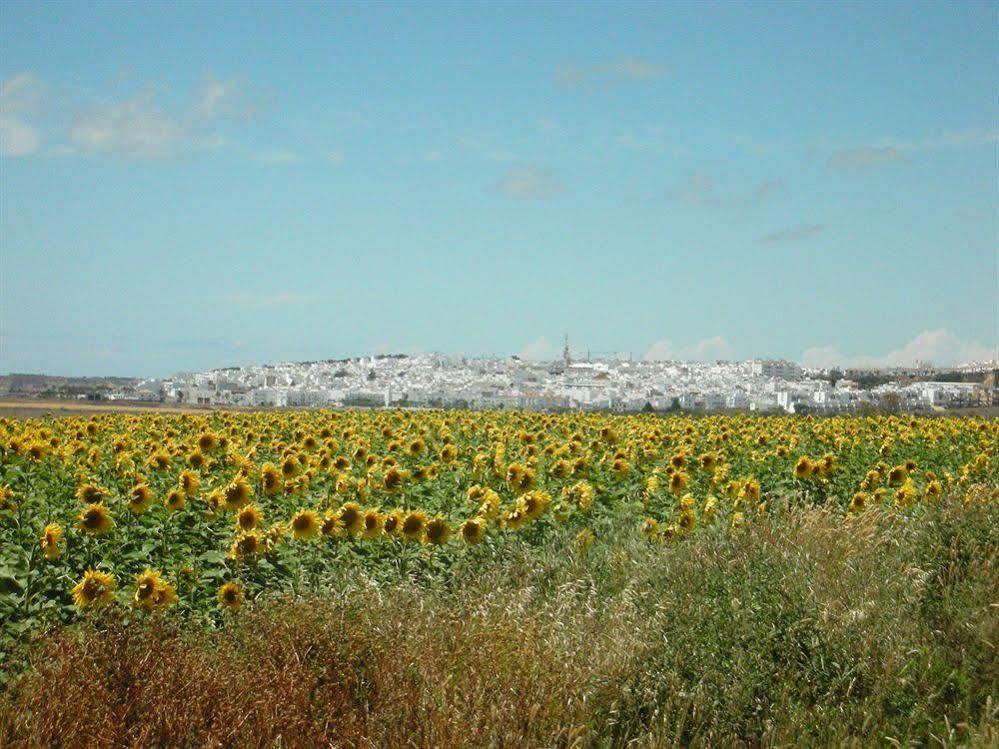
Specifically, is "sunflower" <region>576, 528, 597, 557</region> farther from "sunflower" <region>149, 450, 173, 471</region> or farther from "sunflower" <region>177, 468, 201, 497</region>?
"sunflower" <region>149, 450, 173, 471</region>

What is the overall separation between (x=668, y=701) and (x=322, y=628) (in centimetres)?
194

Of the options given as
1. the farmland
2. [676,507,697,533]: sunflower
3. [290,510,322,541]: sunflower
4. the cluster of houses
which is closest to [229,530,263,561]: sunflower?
the farmland

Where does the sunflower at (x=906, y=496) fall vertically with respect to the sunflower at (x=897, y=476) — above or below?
below

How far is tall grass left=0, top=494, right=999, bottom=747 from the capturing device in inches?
187

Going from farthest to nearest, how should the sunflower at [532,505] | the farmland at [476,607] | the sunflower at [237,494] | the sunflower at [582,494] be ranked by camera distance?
1. the sunflower at [582,494]
2. the sunflower at [532,505]
3. the sunflower at [237,494]
4. the farmland at [476,607]

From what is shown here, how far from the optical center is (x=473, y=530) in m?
Answer: 8.35

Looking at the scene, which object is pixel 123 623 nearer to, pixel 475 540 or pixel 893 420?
pixel 475 540

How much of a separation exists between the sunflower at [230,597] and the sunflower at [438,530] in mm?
1876

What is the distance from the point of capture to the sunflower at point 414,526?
7926 mm

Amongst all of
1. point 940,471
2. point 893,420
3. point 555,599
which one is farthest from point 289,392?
point 555,599

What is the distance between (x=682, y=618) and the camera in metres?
6.36

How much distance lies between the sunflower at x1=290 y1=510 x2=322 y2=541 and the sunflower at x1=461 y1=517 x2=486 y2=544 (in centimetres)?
129

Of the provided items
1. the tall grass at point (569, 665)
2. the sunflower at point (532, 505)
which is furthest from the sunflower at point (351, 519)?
the sunflower at point (532, 505)

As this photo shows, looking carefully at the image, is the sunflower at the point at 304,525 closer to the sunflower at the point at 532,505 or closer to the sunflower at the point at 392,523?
the sunflower at the point at 392,523
